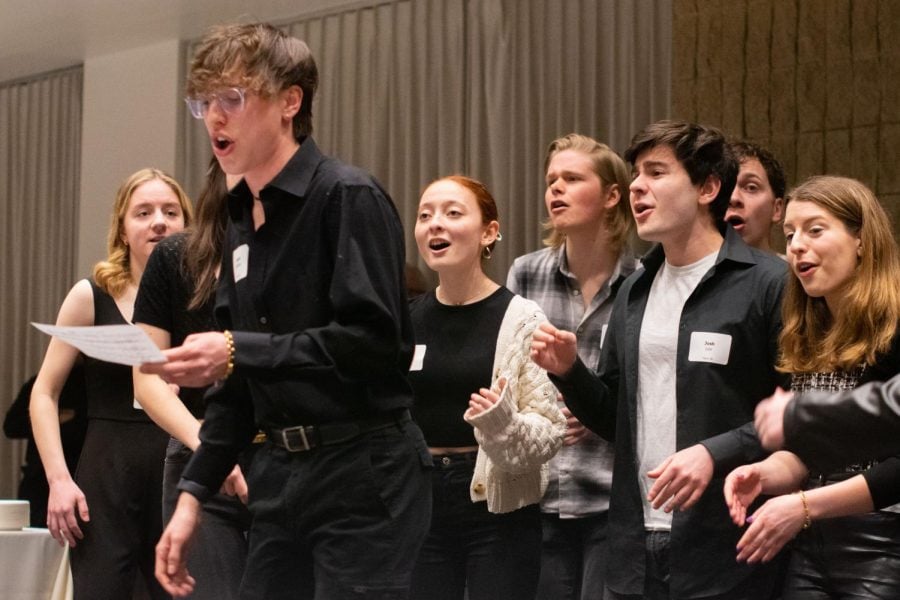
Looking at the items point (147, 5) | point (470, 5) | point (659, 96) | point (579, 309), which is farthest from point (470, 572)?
point (147, 5)

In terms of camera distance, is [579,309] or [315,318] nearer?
[315,318]

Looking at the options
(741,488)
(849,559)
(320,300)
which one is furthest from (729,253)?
(320,300)

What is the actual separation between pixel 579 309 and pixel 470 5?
12.7 ft

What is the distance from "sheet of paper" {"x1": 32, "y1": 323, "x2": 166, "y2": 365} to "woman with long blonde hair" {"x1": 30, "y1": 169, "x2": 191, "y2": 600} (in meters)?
1.51

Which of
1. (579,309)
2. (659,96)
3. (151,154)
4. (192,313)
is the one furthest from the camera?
(151,154)

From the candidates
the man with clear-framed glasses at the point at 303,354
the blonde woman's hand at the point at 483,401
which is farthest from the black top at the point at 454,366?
the man with clear-framed glasses at the point at 303,354

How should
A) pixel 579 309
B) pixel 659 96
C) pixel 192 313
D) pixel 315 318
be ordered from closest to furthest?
pixel 315 318
pixel 192 313
pixel 579 309
pixel 659 96

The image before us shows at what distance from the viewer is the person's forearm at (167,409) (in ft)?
9.09

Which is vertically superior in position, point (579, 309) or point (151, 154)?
point (151, 154)

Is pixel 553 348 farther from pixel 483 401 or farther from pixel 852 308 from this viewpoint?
pixel 852 308

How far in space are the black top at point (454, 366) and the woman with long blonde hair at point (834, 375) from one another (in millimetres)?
845

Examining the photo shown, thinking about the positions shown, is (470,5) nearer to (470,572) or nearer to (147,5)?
(147,5)

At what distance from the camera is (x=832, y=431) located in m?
1.77

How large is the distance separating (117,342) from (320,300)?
35 centimetres
